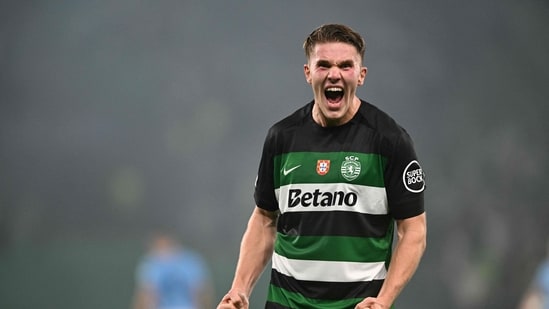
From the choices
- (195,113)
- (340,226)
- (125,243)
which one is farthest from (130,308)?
(340,226)

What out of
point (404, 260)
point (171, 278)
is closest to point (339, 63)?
point (404, 260)

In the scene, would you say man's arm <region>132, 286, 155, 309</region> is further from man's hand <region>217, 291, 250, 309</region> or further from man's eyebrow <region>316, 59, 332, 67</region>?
man's eyebrow <region>316, 59, 332, 67</region>

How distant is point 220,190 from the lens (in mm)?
7184

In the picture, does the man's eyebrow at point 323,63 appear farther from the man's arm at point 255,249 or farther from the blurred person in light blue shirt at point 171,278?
the blurred person in light blue shirt at point 171,278

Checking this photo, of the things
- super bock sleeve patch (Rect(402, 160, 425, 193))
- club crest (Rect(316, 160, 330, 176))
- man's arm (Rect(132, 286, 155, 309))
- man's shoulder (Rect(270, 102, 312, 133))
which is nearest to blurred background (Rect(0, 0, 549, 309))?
man's arm (Rect(132, 286, 155, 309))

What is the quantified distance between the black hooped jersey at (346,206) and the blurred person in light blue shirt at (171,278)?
12.6ft

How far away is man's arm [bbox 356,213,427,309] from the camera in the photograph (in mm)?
2225

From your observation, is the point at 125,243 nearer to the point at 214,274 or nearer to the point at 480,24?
the point at 214,274

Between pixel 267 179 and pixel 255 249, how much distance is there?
0.22 meters

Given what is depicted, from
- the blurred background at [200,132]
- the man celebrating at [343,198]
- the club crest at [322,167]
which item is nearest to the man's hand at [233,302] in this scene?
the man celebrating at [343,198]

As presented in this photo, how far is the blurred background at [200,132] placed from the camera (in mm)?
6941

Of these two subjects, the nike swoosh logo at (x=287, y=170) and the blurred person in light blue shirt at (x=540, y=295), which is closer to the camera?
the nike swoosh logo at (x=287, y=170)

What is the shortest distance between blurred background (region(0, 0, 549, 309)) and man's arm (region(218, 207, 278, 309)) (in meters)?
4.38

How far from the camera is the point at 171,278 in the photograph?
6.26 meters
